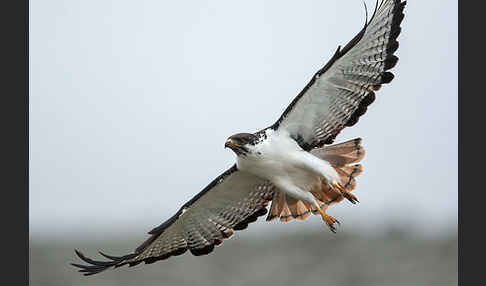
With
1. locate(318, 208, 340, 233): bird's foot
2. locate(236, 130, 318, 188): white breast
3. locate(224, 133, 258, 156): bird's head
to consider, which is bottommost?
locate(318, 208, 340, 233): bird's foot

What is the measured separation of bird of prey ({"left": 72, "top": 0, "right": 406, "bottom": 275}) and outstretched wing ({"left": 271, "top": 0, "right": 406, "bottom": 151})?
1 centimetres

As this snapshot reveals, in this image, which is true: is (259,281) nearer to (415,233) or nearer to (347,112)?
(415,233)

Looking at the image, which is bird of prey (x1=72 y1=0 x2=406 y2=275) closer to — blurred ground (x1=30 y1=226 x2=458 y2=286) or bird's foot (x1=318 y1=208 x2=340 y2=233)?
bird's foot (x1=318 y1=208 x2=340 y2=233)

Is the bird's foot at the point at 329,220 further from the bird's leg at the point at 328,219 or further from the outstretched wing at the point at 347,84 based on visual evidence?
the outstretched wing at the point at 347,84

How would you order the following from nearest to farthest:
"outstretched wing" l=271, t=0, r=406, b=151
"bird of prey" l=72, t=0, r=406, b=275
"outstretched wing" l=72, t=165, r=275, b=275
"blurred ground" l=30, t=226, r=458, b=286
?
"outstretched wing" l=271, t=0, r=406, b=151 → "bird of prey" l=72, t=0, r=406, b=275 → "outstretched wing" l=72, t=165, r=275, b=275 → "blurred ground" l=30, t=226, r=458, b=286

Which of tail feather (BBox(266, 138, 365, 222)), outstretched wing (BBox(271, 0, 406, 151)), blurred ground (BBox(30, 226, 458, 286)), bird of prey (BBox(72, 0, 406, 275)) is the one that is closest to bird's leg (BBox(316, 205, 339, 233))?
bird of prey (BBox(72, 0, 406, 275))

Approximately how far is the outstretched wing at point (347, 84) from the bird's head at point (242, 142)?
0.42m

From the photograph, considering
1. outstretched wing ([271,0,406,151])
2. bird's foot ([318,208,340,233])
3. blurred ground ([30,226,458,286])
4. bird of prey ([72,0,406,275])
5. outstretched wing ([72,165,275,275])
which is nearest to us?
outstretched wing ([271,0,406,151])

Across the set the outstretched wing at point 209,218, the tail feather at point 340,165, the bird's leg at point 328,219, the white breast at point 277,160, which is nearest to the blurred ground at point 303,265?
the outstretched wing at point 209,218

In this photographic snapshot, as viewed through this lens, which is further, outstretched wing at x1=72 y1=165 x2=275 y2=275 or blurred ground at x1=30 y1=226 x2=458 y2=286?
blurred ground at x1=30 y1=226 x2=458 y2=286

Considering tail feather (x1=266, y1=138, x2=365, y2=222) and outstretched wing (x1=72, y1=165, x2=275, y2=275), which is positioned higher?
outstretched wing (x1=72, y1=165, x2=275, y2=275)

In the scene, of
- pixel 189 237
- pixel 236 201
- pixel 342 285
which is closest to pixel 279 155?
pixel 236 201

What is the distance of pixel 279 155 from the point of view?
9.24 m

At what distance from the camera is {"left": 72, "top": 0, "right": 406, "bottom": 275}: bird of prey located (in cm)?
912
